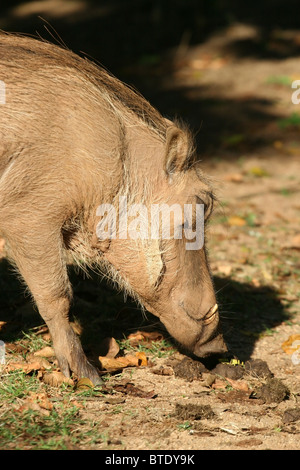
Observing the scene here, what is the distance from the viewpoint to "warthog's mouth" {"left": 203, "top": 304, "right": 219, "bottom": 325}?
339 centimetres

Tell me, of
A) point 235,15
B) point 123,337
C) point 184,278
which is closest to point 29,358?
Answer: point 123,337

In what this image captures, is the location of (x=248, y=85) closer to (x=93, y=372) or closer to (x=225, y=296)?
(x=225, y=296)

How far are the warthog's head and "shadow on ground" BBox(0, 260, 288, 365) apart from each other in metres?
0.54

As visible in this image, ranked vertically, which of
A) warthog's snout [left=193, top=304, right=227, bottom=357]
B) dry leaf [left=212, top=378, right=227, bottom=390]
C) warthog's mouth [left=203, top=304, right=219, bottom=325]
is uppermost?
warthog's mouth [left=203, top=304, right=219, bottom=325]

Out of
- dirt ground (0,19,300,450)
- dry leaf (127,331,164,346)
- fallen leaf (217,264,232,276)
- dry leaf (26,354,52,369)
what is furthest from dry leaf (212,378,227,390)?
fallen leaf (217,264,232,276)

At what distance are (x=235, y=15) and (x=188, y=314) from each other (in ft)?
33.0

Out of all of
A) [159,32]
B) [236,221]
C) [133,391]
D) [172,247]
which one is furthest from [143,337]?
[159,32]

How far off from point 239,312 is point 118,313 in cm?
81

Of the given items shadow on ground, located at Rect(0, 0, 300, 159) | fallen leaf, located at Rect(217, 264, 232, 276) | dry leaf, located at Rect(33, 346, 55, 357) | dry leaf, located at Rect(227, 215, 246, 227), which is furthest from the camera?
shadow on ground, located at Rect(0, 0, 300, 159)

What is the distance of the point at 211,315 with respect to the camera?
3.40m

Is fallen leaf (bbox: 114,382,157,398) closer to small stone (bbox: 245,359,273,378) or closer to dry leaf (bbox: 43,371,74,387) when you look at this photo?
dry leaf (bbox: 43,371,74,387)

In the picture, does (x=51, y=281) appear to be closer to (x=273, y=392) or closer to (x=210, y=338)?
(x=210, y=338)

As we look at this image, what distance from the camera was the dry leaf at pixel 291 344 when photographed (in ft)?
12.8

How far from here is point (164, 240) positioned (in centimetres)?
332
